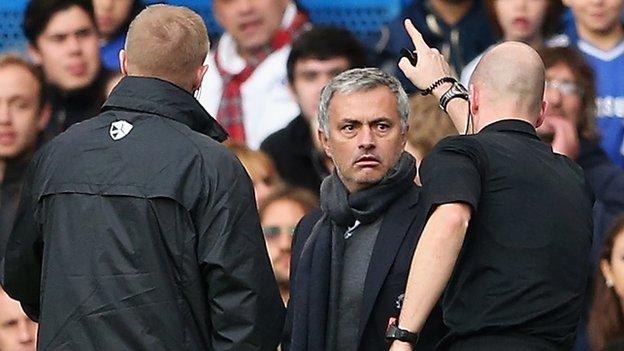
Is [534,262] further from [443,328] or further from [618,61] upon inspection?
[618,61]

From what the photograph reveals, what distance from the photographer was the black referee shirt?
16.8 ft

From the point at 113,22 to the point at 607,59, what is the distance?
2.59 metres

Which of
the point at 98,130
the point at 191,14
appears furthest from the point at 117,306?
the point at 191,14

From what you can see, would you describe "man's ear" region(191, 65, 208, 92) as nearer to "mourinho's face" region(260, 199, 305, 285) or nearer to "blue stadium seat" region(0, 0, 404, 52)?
"mourinho's face" region(260, 199, 305, 285)

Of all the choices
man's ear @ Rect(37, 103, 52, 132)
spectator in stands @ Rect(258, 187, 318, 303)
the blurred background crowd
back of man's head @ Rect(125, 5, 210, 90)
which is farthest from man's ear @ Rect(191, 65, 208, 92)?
man's ear @ Rect(37, 103, 52, 132)

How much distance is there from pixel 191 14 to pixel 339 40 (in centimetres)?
287

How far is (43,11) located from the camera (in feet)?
28.0

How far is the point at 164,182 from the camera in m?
5.23

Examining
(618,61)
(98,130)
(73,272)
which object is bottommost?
(618,61)

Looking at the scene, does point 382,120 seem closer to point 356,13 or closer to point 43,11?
point 43,11

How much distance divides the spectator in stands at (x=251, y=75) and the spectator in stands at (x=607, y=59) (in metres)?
1.52

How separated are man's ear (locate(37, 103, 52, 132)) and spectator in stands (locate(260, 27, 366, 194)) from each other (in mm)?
1116

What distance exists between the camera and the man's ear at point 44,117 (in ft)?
27.6

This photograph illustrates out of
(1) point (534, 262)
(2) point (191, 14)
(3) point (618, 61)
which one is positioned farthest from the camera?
(3) point (618, 61)
